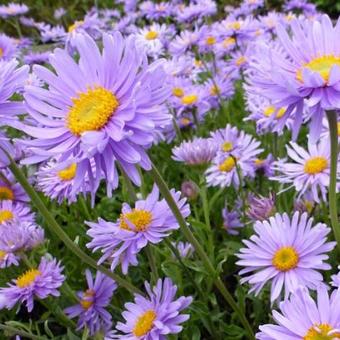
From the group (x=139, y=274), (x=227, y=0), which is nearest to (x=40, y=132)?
(x=139, y=274)

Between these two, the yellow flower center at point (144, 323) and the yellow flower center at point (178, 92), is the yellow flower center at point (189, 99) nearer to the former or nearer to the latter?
the yellow flower center at point (178, 92)

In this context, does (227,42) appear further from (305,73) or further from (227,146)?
(305,73)

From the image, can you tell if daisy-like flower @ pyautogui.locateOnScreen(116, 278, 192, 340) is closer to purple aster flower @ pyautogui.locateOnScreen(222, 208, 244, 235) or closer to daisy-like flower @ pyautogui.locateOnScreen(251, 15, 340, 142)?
daisy-like flower @ pyautogui.locateOnScreen(251, 15, 340, 142)

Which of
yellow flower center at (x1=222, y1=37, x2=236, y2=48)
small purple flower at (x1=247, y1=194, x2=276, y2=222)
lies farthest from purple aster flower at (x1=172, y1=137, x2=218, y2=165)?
yellow flower center at (x1=222, y1=37, x2=236, y2=48)

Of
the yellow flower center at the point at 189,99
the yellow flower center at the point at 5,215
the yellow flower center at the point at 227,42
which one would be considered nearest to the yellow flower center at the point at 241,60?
the yellow flower center at the point at 227,42

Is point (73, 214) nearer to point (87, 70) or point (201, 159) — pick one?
point (201, 159)
